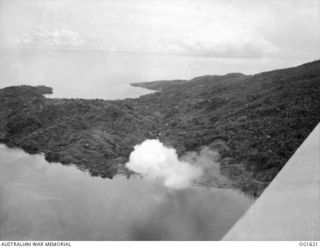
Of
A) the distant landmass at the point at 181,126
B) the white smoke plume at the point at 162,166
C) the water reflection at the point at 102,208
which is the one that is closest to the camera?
the water reflection at the point at 102,208

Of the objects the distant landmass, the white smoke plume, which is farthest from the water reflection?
the distant landmass

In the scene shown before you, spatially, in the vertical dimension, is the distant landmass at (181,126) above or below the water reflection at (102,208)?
above

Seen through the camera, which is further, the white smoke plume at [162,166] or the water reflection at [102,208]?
the white smoke plume at [162,166]

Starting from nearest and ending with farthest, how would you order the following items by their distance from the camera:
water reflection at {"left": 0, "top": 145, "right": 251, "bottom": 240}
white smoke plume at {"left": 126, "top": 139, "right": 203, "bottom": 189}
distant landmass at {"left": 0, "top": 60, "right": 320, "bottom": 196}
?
water reflection at {"left": 0, "top": 145, "right": 251, "bottom": 240} → white smoke plume at {"left": 126, "top": 139, "right": 203, "bottom": 189} → distant landmass at {"left": 0, "top": 60, "right": 320, "bottom": 196}

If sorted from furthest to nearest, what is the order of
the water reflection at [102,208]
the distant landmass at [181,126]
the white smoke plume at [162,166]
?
the distant landmass at [181,126], the white smoke plume at [162,166], the water reflection at [102,208]

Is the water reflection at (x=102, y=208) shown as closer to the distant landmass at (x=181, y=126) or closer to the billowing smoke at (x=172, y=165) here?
the billowing smoke at (x=172, y=165)

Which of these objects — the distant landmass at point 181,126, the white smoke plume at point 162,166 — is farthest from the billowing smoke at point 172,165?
the distant landmass at point 181,126

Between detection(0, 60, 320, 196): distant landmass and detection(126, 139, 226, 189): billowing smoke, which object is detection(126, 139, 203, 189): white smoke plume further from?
detection(0, 60, 320, 196): distant landmass
